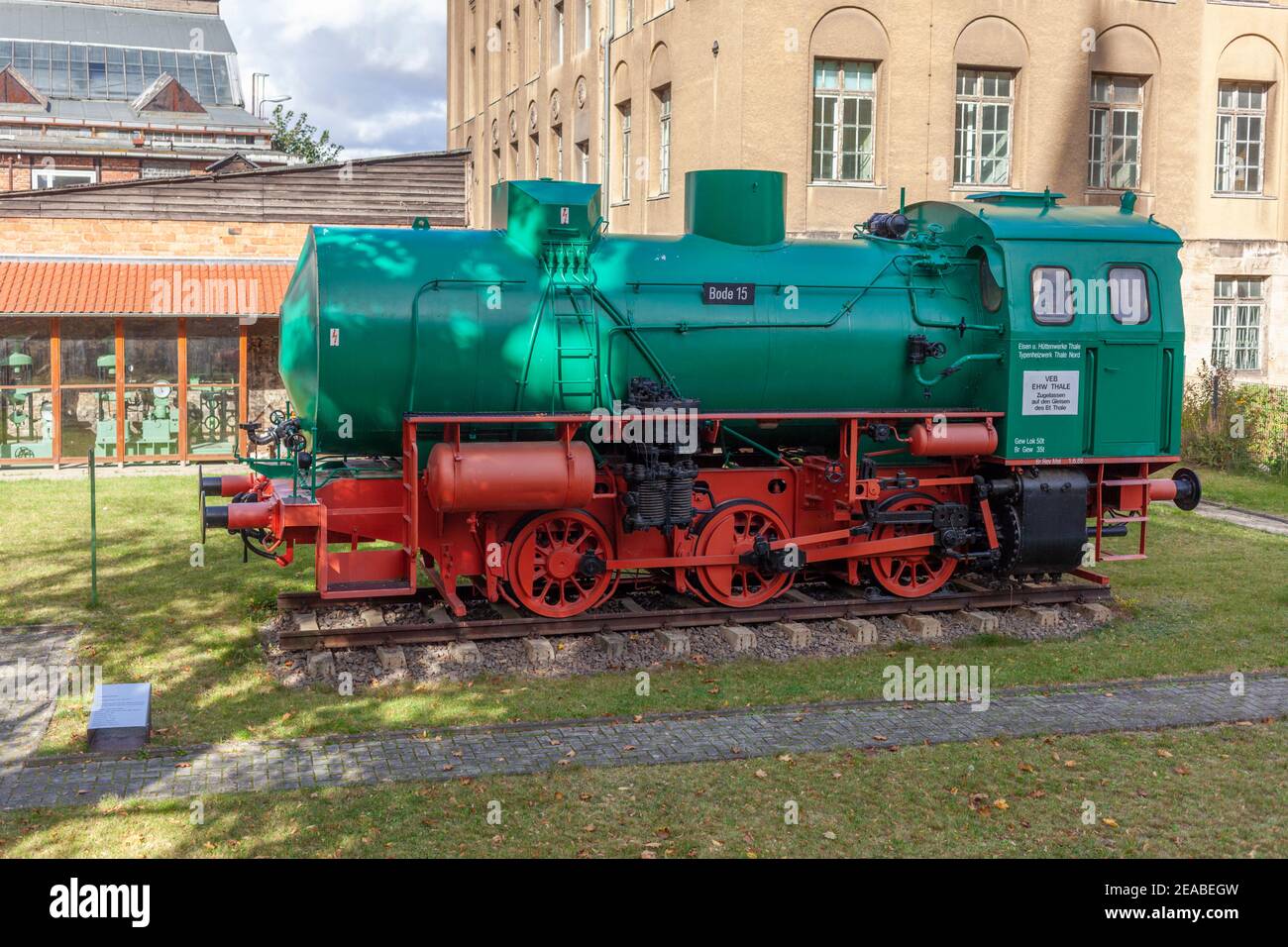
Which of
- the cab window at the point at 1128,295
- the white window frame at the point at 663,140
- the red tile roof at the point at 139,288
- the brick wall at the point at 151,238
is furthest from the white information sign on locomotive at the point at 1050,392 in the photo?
the brick wall at the point at 151,238

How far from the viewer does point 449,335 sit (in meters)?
11.1

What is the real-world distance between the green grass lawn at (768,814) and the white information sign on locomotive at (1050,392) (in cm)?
453

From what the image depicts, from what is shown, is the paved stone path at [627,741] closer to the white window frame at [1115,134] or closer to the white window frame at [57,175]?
the white window frame at [1115,134]

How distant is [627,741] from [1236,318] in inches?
952

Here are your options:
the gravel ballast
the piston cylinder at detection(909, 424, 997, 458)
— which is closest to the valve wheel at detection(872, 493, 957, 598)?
the gravel ballast

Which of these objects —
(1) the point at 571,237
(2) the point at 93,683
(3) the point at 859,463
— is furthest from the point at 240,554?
(3) the point at 859,463

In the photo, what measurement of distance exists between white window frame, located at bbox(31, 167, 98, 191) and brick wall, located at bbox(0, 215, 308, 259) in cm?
2131

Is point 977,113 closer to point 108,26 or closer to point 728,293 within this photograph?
point 728,293

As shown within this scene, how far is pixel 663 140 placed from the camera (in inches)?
1066

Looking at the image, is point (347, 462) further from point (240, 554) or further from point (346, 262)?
point (240, 554)

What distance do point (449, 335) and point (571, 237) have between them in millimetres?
1483

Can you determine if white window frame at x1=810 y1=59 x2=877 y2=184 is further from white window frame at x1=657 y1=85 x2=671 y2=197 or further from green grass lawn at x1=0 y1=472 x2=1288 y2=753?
green grass lawn at x1=0 y1=472 x2=1288 y2=753

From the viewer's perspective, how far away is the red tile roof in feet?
73.6

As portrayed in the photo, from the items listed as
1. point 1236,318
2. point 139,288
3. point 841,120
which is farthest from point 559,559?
point 1236,318
